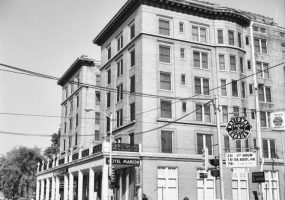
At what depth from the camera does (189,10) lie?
46562mm

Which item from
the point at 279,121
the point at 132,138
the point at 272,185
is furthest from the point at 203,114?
the point at 279,121

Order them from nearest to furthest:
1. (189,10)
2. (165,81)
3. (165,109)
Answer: (165,109) → (165,81) → (189,10)

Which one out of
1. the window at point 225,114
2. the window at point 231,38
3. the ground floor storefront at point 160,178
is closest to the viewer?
the ground floor storefront at point 160,178

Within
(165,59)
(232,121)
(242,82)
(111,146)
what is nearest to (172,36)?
(165,59)

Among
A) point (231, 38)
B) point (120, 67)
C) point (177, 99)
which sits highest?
point (231, 38)

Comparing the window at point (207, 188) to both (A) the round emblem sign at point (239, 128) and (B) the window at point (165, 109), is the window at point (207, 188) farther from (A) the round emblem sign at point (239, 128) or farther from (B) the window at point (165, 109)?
(A) the round emblem sign at point (239, 128)

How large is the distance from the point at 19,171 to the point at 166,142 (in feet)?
151

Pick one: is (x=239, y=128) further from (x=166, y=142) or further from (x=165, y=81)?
(x=165, y=81)

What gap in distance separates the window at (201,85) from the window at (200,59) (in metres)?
1.64

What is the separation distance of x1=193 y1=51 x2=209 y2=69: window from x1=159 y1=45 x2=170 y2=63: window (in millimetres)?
3671

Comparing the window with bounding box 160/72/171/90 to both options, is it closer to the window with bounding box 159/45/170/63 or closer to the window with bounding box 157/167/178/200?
the window with bounding box 159/45/170/63

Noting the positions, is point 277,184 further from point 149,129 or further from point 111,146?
point 111,146

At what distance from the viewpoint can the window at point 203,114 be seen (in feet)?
146

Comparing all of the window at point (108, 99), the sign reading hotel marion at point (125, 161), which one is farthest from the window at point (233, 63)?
the sign reading hotel marion at point (125, 161)
